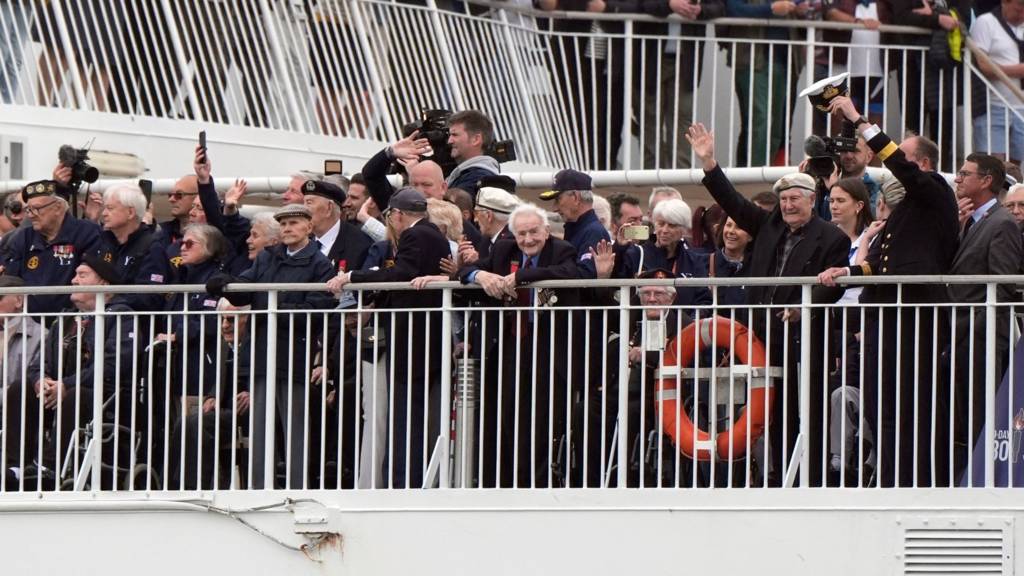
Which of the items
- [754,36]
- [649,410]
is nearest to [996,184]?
[649,410]

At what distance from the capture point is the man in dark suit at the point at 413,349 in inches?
464

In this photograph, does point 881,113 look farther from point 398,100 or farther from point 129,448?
point 129,448

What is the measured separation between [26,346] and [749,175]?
5.40 meters

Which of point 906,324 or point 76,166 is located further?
point 76,166

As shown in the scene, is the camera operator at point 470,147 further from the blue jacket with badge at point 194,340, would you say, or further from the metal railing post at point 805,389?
the metal railing post at point 805,389

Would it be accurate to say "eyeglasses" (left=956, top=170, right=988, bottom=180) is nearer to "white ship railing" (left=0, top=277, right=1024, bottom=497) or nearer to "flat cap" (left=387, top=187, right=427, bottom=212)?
"white ship railing" (left=0, top=277, right=1024, bottom=497)

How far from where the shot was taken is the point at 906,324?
11.5 metres

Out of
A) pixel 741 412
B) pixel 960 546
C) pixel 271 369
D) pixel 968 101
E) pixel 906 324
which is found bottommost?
pixel 960 546

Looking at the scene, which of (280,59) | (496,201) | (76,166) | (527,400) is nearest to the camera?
(527,400)

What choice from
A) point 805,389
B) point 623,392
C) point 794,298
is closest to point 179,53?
point 623,392

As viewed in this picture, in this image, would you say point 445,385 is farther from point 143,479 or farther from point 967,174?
point 967,174

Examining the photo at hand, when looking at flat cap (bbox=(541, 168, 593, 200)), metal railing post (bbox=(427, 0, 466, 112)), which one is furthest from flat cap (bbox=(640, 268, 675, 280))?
metal railing post (bbox=(427, 0, 466, 112))

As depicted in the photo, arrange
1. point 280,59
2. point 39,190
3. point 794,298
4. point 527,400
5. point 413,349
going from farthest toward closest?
point 280,59 < point 39,190 < point 413,349 < point 527,400 < point 794,298

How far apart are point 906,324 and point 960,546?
114 cm
